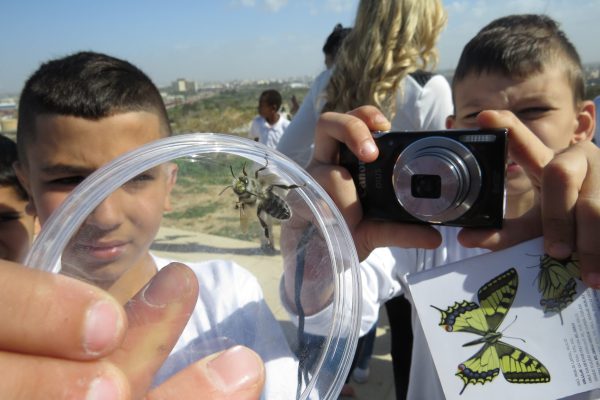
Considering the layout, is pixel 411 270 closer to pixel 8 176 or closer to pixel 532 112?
pixel 532 112

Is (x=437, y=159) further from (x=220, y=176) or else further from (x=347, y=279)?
(x=220, y=176)

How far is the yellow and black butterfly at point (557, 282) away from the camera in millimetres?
738

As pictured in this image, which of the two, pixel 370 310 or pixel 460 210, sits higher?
pixel 460 210

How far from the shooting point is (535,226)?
83 cm

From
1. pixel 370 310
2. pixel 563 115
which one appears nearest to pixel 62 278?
pixel 370 310

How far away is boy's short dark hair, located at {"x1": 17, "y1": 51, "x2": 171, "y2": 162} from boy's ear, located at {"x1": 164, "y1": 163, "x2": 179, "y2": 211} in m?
0.59

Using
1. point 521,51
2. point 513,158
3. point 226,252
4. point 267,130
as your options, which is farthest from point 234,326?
point 267,130

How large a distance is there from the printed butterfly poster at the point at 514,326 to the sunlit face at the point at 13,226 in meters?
1.77

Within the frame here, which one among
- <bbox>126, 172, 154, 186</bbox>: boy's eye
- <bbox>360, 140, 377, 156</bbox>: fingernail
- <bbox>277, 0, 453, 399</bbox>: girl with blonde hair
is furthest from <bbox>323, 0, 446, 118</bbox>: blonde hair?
<bbox>126, 172, 154, 186</bbox>: boy's eye

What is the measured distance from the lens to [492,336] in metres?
0.74

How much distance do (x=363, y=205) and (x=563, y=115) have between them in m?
0.90

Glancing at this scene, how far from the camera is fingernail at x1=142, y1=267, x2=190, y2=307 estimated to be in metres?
0.52

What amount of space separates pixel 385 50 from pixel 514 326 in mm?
1562

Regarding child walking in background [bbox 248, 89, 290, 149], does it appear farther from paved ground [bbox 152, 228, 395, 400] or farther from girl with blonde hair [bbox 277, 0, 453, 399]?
paved ground [bbox 152, 228, 395, 400]
